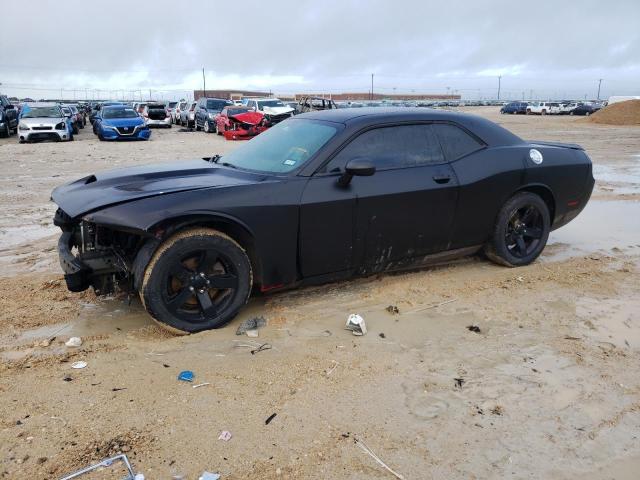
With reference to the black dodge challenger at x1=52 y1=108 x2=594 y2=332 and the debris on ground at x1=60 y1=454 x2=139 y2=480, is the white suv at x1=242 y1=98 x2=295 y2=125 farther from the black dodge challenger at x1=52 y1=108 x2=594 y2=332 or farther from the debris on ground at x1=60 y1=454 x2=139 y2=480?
the debris on ground at x1=60 y1=454 x2=139 y2=480

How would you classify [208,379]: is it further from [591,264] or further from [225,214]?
[591,264]

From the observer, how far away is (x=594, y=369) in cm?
342

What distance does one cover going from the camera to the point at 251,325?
3.90m

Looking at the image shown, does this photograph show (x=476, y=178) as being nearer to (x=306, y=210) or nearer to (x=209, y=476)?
(x=306, y=210)

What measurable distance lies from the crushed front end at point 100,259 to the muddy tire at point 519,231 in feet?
10.7

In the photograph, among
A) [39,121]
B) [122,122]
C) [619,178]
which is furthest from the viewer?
[122,122]

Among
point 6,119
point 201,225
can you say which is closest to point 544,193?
point 201,225

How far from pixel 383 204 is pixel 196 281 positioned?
1571 millimetres

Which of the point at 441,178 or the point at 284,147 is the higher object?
the point at 284,147

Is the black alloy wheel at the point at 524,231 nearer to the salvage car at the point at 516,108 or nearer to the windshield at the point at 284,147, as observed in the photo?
the windshield at the point at 284,147

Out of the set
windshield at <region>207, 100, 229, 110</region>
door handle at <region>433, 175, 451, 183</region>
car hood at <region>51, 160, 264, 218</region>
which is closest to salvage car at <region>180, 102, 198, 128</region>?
windshield at <region>207, 100, 229, 110</region>

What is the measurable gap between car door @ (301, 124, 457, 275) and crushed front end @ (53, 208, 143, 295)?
127cm

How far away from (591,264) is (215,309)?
3.96m

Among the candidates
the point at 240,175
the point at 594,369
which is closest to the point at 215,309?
the point at 240,175
